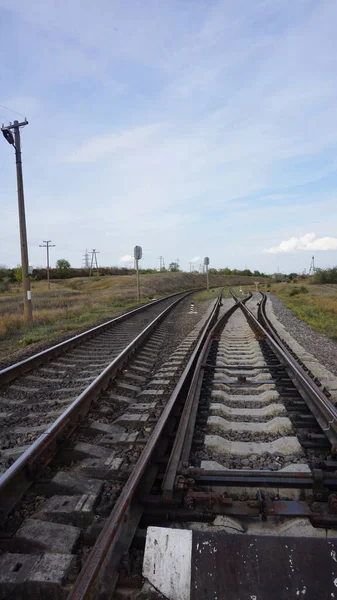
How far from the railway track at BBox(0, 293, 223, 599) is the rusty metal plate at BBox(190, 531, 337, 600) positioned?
677 mm

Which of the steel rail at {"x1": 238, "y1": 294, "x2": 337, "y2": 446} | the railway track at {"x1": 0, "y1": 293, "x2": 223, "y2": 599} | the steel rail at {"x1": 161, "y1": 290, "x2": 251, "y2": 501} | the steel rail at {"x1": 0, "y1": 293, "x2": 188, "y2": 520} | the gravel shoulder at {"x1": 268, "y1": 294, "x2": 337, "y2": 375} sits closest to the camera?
the railway track at {"x1": 0, "y1": 293, "x2": 223, "y2": 599}

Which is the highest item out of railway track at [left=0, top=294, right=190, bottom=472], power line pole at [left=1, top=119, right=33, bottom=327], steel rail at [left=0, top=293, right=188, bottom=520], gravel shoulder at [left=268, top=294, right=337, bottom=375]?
power line pole at [left=1, top=119, right=33, bottom=327]

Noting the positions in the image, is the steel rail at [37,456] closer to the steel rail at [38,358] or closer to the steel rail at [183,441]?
the steel rail at [183,441]

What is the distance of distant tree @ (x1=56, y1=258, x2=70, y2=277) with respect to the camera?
8319 centimetres

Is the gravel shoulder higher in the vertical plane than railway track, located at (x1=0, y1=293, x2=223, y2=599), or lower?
lower

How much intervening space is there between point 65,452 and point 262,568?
2.15 metres

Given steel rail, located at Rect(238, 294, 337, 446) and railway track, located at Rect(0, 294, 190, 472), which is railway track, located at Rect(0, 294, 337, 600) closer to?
steel rail, located at Rect(238, 294, 337, 446)

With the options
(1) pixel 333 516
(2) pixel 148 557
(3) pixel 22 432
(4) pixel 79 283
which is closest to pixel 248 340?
(3) pixel 22 432

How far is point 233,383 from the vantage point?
18.1ft

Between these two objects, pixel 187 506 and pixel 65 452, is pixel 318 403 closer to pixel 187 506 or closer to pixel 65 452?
pixel 187 506

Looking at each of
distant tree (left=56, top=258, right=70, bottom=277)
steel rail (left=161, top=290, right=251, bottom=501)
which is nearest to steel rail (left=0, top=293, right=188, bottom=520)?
steel rail (left=161, top=290, right=251, bottom=501)

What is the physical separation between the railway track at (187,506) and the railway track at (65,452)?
1 cm

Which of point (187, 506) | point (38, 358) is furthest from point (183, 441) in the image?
point (38, 358)

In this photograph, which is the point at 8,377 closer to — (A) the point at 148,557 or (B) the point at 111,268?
(A) the point at 148,557
